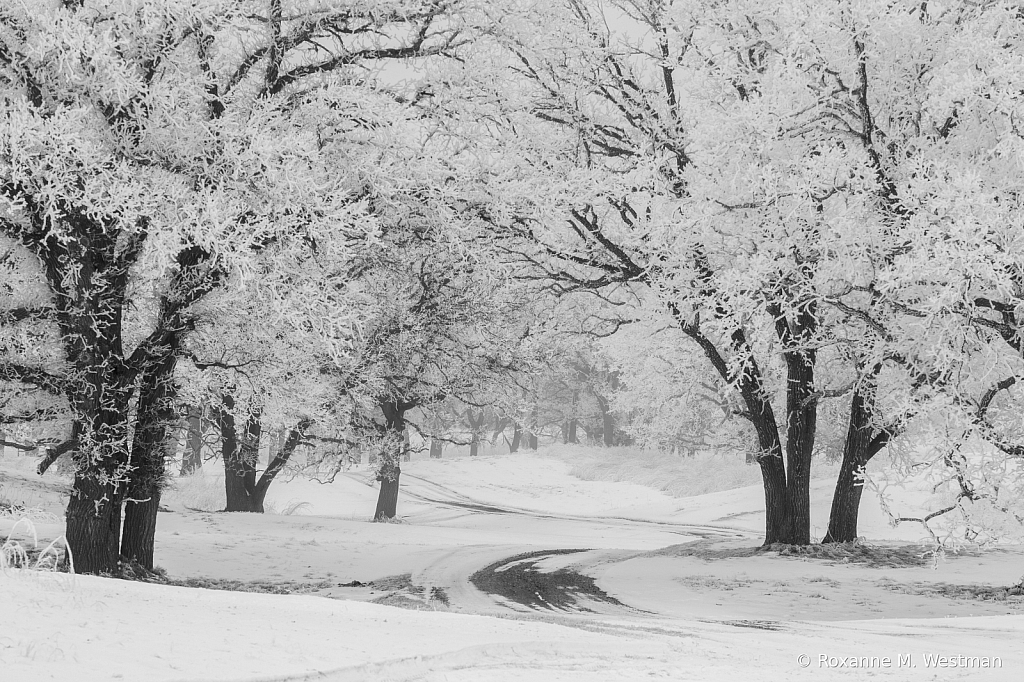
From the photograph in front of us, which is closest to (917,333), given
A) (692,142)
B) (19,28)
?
(692,142)

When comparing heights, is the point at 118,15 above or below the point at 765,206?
above

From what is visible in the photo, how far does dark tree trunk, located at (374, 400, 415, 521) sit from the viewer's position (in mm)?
25688

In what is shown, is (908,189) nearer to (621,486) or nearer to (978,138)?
(978,138)

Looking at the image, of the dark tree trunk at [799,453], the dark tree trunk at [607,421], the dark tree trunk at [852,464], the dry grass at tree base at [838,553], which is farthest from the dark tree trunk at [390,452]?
the dark tree trunk at [607,421]

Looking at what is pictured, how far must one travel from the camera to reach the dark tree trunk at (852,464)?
57.6 ft

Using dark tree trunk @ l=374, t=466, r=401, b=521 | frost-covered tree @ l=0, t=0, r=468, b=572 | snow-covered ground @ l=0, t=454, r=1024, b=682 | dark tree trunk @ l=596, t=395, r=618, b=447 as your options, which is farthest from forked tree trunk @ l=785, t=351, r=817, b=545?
dark tree trunk @ l=596, t=395, r=618, b=447

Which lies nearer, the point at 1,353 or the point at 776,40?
the point at 1,353

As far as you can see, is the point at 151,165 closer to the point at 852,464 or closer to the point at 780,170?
the point at 780,170

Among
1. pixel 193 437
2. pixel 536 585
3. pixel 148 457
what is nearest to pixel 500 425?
pixel 193 437

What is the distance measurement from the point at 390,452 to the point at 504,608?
1302cm

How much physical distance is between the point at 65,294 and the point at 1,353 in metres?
1.77

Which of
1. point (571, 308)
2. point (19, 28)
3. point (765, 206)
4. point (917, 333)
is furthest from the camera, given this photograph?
Answer: point (571, 308)

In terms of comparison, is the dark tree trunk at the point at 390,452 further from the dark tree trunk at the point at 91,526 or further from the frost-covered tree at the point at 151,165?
the dark tree trunk at the point at 91,526

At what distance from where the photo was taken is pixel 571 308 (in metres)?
21.6
